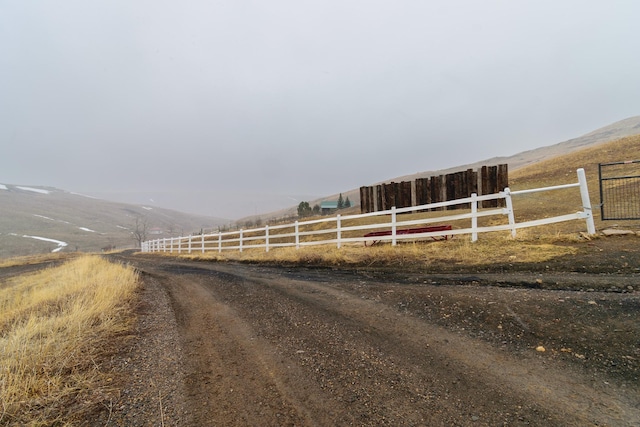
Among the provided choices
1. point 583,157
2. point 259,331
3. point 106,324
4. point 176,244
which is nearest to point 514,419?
point 259,331

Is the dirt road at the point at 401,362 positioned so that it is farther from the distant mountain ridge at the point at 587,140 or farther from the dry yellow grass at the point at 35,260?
the distant mountain ridge at the point at 587,140

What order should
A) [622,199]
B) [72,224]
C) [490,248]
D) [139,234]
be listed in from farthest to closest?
[72,224] → [139,234] → [622,199] → [490,248]

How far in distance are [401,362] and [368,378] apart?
0.46 meters

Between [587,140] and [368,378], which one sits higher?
[587,140]

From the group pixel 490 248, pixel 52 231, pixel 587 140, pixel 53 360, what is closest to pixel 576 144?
pixel 587 140

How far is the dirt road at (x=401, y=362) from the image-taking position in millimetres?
2332

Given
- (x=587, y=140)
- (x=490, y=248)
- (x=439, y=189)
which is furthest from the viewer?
(x=587, y=140)

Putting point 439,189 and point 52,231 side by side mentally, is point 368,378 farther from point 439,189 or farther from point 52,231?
point 52,231

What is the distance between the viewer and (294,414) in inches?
93.5

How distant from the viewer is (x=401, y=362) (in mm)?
3072

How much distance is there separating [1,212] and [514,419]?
565 ft

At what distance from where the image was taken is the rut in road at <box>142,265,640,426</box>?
2.27m

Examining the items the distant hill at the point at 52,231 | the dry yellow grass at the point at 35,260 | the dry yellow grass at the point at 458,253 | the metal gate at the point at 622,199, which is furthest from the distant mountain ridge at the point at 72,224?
the dry yellow grass at the point at 458,253

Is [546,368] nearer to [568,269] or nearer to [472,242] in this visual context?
[568,269]
